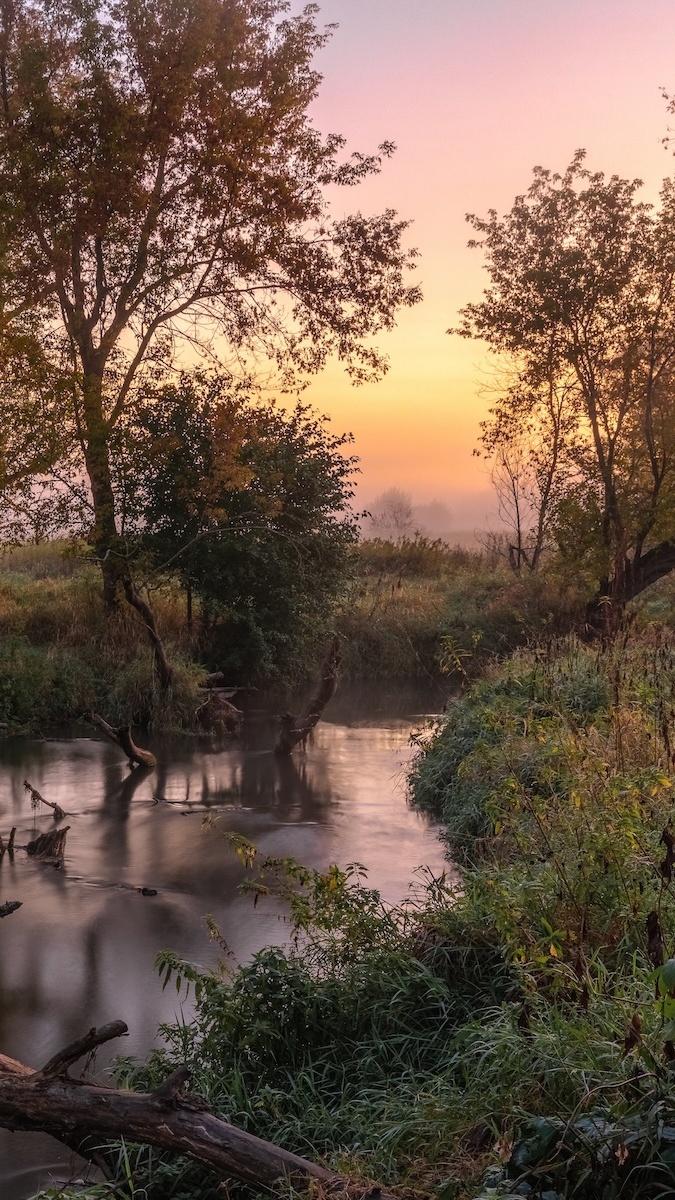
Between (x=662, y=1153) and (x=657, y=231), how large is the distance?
68.4ft

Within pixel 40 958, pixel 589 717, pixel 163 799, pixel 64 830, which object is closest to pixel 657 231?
pixel 589 717

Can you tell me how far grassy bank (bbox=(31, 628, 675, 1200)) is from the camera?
3.04 metres

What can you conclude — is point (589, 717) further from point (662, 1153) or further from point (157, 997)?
point (662, 1153)

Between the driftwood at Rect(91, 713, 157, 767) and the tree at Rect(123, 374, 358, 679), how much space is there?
423 cm

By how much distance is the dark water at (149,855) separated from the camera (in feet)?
21.6

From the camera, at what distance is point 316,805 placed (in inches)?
491

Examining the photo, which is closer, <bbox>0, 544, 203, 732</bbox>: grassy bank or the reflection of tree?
the reflection of tree

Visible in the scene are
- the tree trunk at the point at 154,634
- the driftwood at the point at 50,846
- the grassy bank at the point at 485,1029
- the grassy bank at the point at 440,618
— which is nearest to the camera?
the grassy bank at the point at 485,1029

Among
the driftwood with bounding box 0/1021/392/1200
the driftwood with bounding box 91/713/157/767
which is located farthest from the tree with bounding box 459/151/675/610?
the driftwood with bounding box 0/1021/392/1200

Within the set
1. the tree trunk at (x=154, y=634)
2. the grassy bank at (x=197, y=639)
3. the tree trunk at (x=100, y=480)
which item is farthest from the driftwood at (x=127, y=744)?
the tree trunk at (x=100, y=480)

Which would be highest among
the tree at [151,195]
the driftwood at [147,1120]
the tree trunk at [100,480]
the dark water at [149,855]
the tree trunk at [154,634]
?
the tree at [151,195]

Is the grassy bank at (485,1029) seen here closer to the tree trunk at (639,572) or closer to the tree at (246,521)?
the tree at (246,521)

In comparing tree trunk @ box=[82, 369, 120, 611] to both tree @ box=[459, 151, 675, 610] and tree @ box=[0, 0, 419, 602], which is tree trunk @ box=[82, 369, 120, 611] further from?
tree @ box=[459, 151, 675, 610]

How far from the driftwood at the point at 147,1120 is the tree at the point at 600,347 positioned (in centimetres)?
1820
